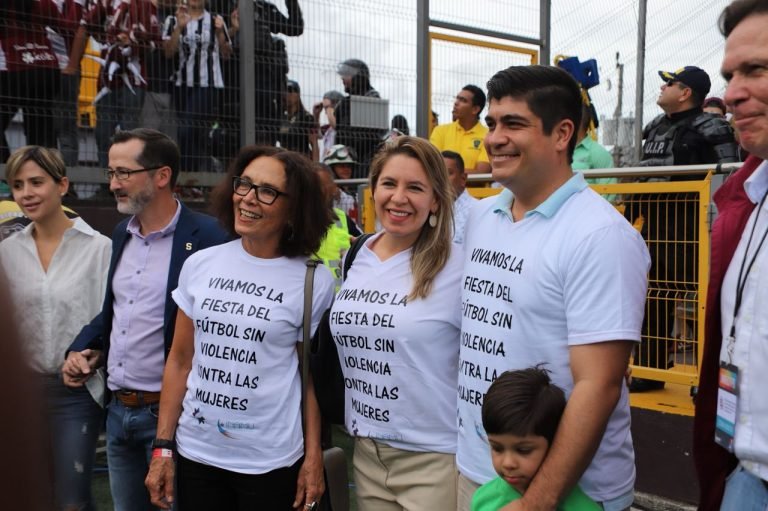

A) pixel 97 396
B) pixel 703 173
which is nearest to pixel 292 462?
pixel 97 396

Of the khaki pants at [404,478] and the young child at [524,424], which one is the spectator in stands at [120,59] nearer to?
the khaki pants at [404,478]

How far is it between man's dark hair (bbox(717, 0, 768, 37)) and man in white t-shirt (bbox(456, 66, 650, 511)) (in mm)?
452

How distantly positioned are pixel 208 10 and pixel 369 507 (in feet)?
17.5

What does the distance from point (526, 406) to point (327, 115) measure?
18.3 feet

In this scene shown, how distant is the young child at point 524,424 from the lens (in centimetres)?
224

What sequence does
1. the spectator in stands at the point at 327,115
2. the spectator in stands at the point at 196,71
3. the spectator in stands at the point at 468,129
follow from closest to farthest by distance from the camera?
the spectator in stands at the point at 196,71, the spectator in stands at the point at 327,115, the spectator in stands at the point at 468,129

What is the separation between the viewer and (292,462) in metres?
3.06

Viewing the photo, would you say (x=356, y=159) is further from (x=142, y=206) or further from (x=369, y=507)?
(x=369, y=507)

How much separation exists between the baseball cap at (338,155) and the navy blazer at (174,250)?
4.05 meters

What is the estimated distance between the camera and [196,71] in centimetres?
704

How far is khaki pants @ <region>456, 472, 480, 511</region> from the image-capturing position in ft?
8.46

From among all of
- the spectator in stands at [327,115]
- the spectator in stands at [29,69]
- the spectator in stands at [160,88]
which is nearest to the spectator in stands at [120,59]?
the spectator in stands at [160,88]

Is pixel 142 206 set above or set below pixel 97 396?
A: above

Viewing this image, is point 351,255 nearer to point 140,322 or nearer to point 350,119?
point 140,322
